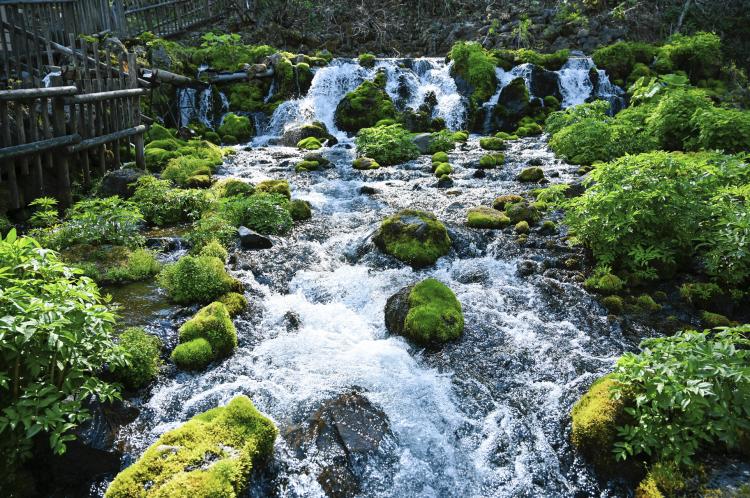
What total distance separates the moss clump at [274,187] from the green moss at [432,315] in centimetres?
605

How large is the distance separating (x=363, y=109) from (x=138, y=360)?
57.5 ft

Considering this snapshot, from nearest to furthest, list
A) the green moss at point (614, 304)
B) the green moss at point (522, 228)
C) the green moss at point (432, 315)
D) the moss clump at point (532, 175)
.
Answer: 1. the green moss at point (432, 315)
2. the green moss at point (614, 304)
3. the green moss at point (522, 228)
4. the moss clump at point (532, 175)

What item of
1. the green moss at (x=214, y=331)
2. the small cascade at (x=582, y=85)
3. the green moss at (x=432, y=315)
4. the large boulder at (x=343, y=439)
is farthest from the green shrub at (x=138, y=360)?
the small cascade at (x=582, y=85)

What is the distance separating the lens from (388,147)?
53.7 ft

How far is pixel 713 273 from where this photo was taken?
7215 mm

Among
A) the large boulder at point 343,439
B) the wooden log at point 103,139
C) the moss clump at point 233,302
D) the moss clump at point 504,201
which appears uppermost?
the wooden log at point 103,139

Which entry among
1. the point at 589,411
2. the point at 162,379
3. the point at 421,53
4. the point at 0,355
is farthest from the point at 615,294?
the point at 421,53

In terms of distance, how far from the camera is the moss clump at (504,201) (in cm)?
1134

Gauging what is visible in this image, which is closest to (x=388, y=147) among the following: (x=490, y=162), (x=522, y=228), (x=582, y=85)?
(x=490, y=162)

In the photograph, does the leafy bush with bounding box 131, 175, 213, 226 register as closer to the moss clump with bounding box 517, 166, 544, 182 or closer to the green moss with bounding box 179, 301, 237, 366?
the green moss with bounding box 179, 301, 237, 366

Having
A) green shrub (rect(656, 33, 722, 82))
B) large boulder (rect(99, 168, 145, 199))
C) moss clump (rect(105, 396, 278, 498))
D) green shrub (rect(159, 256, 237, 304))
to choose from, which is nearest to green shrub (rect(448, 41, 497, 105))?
green shrub (rect(656, 33, 722, 82))

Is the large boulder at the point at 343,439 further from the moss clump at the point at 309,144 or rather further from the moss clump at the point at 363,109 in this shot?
the moss clump at the point at 363,109

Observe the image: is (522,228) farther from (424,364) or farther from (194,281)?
(194,281)

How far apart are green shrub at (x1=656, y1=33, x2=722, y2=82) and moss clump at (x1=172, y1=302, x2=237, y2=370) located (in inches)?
949
